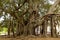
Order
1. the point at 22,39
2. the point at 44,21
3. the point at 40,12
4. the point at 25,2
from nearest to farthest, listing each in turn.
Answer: the point at 22,39
the point at 44,21
the point at 25,2
the point at 40,12

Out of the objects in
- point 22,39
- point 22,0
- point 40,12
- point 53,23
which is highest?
point 22,0

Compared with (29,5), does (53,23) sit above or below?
below

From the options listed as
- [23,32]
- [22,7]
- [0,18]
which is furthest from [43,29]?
[0,18]

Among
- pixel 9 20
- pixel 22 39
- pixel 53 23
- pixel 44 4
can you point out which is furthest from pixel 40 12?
pixel 22 39

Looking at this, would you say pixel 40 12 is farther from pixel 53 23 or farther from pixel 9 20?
pixel 9 20

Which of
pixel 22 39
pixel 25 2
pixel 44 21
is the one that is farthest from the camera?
pixel 25 2

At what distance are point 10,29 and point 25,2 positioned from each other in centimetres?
206

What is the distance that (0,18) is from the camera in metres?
10.1

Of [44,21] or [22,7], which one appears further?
[22,7]

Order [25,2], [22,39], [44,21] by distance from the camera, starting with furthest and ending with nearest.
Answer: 1. [25,2]
2. [44,21]
3. [22,39]

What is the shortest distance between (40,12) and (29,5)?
1578mm

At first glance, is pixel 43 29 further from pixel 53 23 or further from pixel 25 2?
pixel 25 2

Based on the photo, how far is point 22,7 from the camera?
32.8ft

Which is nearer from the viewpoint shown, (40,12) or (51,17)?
(51,17)
